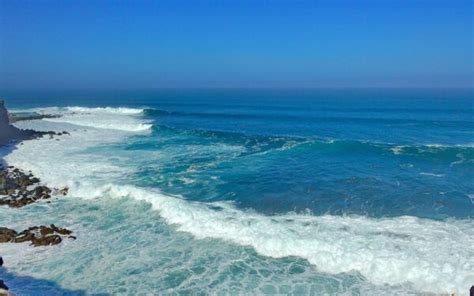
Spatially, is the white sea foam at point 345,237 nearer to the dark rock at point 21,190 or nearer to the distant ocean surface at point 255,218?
the distant ocean surface at point 255,218

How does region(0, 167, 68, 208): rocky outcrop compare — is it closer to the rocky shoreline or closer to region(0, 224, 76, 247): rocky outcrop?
the rocky shoreline

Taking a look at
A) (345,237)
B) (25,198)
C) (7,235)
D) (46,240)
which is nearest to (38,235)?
(46,240)

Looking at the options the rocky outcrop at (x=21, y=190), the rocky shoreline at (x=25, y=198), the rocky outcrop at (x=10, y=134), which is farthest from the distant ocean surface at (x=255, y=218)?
the rocky outcrop at (x=10, y=134)

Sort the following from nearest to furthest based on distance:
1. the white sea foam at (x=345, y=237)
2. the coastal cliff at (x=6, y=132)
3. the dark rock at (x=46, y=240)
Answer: the white sea foam at (x=345, y=237) < the dark rock at (x=46, y=240) < the coastal cliff at (x=6, y=132)

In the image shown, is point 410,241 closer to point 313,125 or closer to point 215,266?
point 215,266

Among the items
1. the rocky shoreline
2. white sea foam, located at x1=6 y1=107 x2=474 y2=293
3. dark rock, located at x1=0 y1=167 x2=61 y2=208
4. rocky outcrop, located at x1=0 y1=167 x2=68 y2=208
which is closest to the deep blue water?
white sea foam, located at x1=6 y1=107 x2=474 y2=293

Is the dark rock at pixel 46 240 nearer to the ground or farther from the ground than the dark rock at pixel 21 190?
nearer to the ground

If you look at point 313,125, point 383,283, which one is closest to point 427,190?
point 383,283
